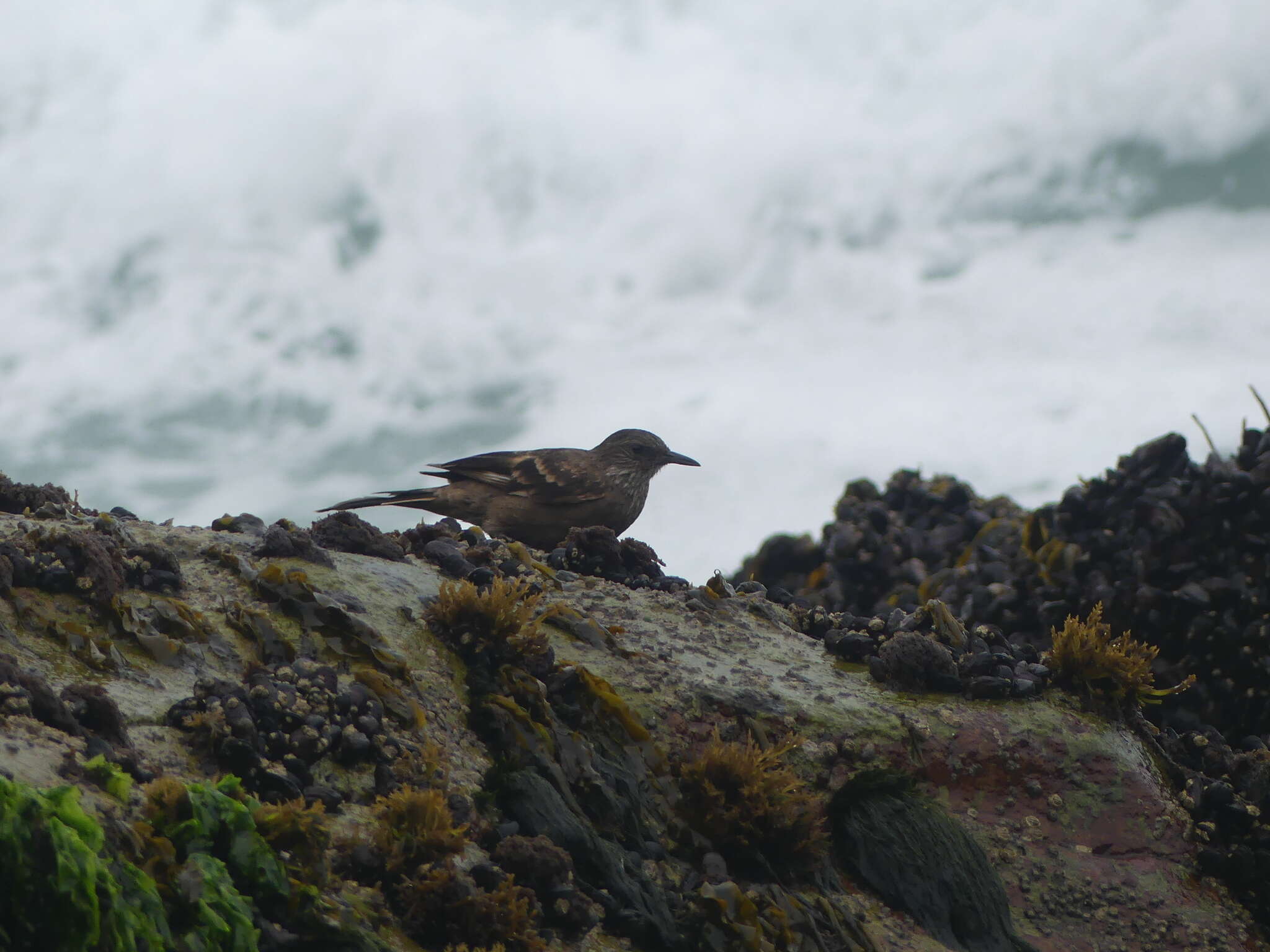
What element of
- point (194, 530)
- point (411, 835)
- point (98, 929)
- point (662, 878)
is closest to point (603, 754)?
point (662, 878)

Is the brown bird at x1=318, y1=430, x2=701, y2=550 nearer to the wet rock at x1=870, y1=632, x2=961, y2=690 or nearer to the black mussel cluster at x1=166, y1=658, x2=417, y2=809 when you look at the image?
the wet rock at x1=870, y1=632, x2=961, y2=690

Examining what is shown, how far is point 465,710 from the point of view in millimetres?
5078

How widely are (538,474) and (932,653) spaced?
372 cm

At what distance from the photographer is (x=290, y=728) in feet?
14.3

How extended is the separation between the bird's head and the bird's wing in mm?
277

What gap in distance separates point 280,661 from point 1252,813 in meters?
4.93

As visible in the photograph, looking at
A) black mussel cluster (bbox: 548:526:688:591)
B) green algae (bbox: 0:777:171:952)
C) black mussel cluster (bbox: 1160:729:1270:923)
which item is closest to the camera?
green algae (bbox: 0:777:171:952)

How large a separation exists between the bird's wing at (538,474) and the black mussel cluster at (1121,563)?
216 centimetres

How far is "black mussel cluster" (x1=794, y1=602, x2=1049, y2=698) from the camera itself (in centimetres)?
635

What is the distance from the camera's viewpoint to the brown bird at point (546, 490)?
8.91 metres

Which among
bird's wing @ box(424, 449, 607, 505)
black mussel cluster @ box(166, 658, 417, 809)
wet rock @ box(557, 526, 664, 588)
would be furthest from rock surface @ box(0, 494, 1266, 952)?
bird's wing @ box(424, 449, 607, 505)

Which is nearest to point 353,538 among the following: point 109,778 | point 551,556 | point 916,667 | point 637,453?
point 551,556

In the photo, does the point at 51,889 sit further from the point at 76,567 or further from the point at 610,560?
the point at 610,560

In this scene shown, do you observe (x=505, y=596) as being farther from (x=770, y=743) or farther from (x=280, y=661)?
(x=770, y=743)
